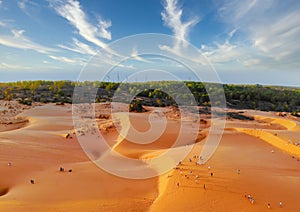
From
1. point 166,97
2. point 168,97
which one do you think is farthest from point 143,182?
point 166,97

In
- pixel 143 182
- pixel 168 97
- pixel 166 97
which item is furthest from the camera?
pixel 166 97

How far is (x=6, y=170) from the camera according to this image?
5.63 meters

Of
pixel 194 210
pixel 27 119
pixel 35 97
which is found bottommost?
pixel 194 210

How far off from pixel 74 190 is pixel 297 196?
5.42m

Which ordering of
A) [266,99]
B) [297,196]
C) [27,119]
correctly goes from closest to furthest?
[297,196] → [27,119] → [266,99]

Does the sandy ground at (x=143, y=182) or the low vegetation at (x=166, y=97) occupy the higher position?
the low vegetation at (x=166, y=97)

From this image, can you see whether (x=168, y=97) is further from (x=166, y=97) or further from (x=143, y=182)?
(x=143, y=182)

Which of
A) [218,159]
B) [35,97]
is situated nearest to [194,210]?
[218,159]

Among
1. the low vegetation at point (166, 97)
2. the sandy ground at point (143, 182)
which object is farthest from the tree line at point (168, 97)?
the sandy ground at point (143, 182)

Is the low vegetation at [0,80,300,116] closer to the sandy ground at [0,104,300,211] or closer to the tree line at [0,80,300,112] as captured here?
the tree line at [0,80,300,112]

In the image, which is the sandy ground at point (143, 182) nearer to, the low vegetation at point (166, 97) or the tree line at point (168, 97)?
the low vegetation at point (166, 97)

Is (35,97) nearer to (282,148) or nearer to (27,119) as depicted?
(27,119)

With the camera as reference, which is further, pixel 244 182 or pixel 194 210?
pixel 244 182

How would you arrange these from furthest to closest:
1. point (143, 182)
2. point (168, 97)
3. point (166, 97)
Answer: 1. point (166, 97)
2. point (168, 97)
3. point (143, 182)
